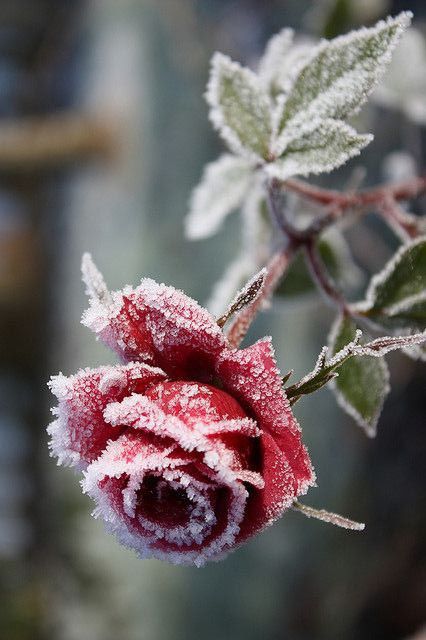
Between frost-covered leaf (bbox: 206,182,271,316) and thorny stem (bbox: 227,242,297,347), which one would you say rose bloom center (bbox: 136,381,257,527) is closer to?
thorny stem (bbox: 227,242,297,347)

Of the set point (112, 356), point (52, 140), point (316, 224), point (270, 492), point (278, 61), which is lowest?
point (270, 492)

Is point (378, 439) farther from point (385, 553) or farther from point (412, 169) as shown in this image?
point (412, 169)

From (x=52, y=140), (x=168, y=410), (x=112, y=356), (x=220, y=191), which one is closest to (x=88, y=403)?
(x=168, y=410)

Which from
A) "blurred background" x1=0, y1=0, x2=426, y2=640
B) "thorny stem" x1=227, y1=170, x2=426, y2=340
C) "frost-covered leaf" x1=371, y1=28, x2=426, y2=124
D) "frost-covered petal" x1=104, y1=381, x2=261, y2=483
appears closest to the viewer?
"frost-covered petal" x1=104, y1=381, x2=261, y2=483

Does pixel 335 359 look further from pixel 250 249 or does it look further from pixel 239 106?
pixel 250 249

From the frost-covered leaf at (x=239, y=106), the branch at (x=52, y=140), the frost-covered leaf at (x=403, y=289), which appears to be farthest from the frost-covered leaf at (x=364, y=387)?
the branch at (x=52, y=140)

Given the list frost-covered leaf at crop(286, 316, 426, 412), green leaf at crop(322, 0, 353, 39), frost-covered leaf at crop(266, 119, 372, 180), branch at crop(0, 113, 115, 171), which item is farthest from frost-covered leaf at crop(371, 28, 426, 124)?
branch at crop(0, 113, 115, 171)

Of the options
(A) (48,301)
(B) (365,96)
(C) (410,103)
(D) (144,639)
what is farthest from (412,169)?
(A) (48,301)
